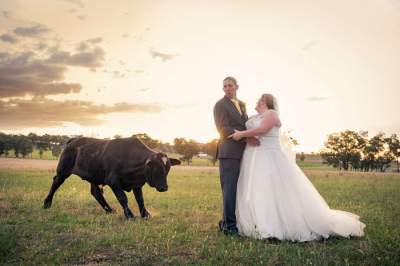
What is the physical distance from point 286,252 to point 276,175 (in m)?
1.86

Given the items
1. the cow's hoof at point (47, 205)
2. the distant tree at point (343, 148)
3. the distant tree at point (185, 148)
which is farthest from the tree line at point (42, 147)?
the cow's hoof at point (47, 205)

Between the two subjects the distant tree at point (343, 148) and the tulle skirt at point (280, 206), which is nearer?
the tulle skirt at point (280, 206)

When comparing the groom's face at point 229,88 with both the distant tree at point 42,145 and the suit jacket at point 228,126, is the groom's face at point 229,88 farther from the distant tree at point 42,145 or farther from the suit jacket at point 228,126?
the distant tree at point 42,145

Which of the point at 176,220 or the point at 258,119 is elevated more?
the point at 258,119

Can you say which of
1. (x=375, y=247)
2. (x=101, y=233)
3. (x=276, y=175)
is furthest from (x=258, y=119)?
(x=101, y=233)

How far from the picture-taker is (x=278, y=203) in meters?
8.12

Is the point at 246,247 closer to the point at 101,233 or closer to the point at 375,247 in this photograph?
the point at 375,247

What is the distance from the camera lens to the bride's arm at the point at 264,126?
8359mm

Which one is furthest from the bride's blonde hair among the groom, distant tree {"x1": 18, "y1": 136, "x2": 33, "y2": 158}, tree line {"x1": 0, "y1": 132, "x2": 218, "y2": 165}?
distant tree {"x1": 18, "y1": 136, "x2": 33, "y2": 158}

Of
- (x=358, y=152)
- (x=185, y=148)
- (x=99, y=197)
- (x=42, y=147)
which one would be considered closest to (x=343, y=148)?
(x=358, y=152)

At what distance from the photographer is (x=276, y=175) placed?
8336 mm

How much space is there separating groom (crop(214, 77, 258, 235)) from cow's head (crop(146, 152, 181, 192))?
2.15 m

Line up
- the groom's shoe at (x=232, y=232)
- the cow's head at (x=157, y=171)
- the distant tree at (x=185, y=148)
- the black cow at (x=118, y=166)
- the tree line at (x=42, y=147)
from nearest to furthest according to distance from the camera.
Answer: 1. the groom's shoe at (x=232, y=232)
2. the cow's head at (x=157, y=171)
3. the black cow at (x=118, y=166)
4. the tree line at (x=42, y=147)
5. the distant tree at (x=185, y=148)

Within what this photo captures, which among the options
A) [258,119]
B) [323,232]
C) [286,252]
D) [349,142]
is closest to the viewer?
[286,252]
